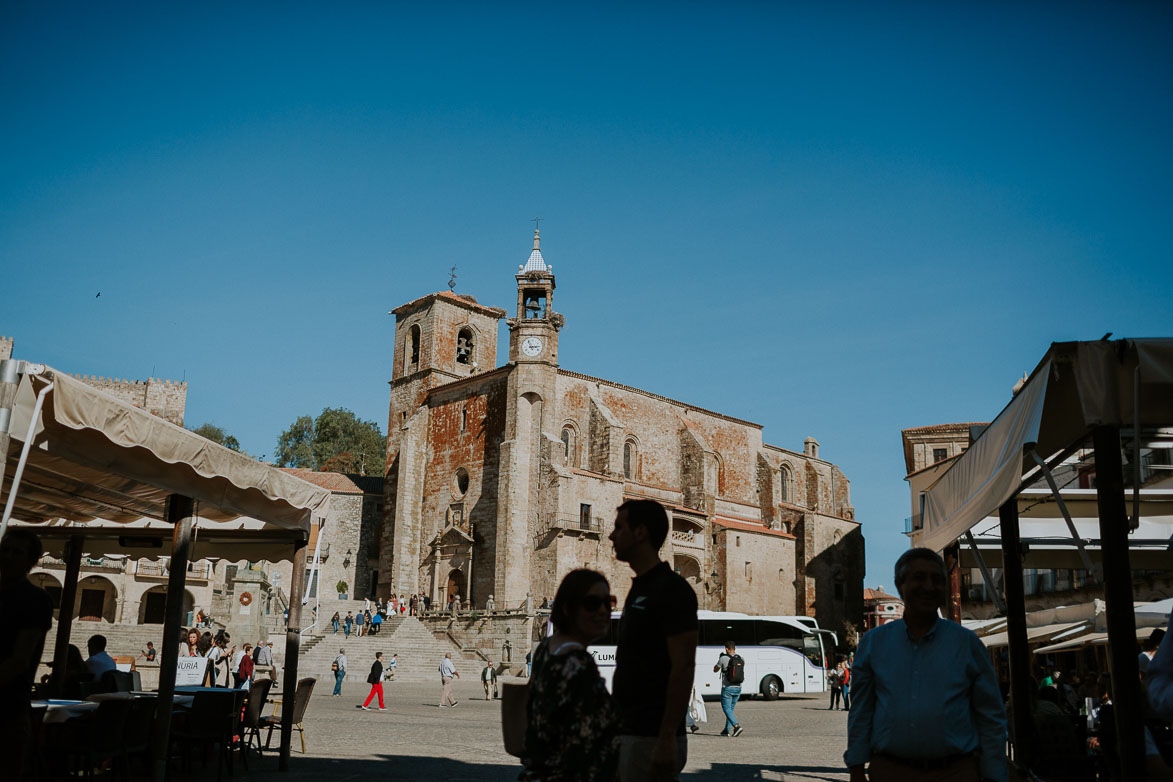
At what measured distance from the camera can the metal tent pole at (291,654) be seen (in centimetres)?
914

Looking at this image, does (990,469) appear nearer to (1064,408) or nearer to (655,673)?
(1064,408)

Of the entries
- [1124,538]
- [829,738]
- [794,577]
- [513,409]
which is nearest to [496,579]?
[513,409]

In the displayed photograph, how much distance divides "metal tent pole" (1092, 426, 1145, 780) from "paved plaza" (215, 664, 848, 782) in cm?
535

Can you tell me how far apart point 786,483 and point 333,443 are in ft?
112

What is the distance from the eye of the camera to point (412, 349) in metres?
51.8

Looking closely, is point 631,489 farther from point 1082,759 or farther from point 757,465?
point 1082,759

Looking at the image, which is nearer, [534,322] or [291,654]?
[291,654]

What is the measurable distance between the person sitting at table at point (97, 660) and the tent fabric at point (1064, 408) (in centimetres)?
782

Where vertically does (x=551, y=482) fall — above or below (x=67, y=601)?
above

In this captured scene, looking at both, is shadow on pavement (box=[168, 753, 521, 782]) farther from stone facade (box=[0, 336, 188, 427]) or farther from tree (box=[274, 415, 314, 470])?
tree (box=[274, 415, 314, 470])

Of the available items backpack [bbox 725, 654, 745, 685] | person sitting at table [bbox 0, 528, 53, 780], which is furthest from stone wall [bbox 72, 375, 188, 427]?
person sitting at table [bbox 0, 528, 53, 780]

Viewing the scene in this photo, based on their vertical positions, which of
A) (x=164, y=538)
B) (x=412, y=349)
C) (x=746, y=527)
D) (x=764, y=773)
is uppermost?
(x=412, y=349)

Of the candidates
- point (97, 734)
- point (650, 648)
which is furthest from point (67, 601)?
point (650, 648)

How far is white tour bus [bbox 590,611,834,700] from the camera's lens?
1148 inches
